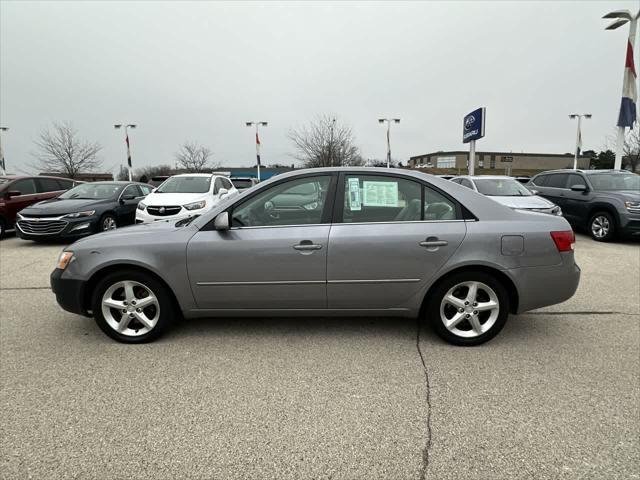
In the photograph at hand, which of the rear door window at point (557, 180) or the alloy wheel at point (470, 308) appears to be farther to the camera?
the rear door window at point (557, 180)

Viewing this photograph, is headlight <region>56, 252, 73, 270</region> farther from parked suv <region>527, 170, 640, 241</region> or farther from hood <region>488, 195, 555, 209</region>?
parked suv <region>527, 170, 640, 241</region>

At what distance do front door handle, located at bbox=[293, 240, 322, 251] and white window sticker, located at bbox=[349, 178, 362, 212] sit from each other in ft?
1.50

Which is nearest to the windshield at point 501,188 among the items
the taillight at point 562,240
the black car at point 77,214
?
the taillight at point 562,240

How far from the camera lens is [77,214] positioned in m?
8.41

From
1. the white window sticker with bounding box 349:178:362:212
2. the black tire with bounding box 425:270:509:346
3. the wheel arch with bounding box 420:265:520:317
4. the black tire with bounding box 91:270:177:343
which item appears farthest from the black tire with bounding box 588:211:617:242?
the black tire with bounding box 91:270:177:343

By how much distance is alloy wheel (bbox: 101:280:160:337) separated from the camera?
10.8 feet

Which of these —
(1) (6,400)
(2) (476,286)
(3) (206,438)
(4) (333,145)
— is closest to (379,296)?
(2) (476,286)

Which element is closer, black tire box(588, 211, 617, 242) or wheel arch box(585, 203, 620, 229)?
wheel arch box(585, 203, 620, 229)

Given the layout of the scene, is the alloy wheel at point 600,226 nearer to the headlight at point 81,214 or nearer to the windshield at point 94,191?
the headlight at point 81,214

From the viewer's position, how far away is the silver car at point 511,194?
8.25 metres

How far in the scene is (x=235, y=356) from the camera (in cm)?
316

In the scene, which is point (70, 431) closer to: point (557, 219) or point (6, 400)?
point (6, 400)

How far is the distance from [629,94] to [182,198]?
1631 centimetres

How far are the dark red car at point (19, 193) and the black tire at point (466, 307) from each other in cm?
1074
